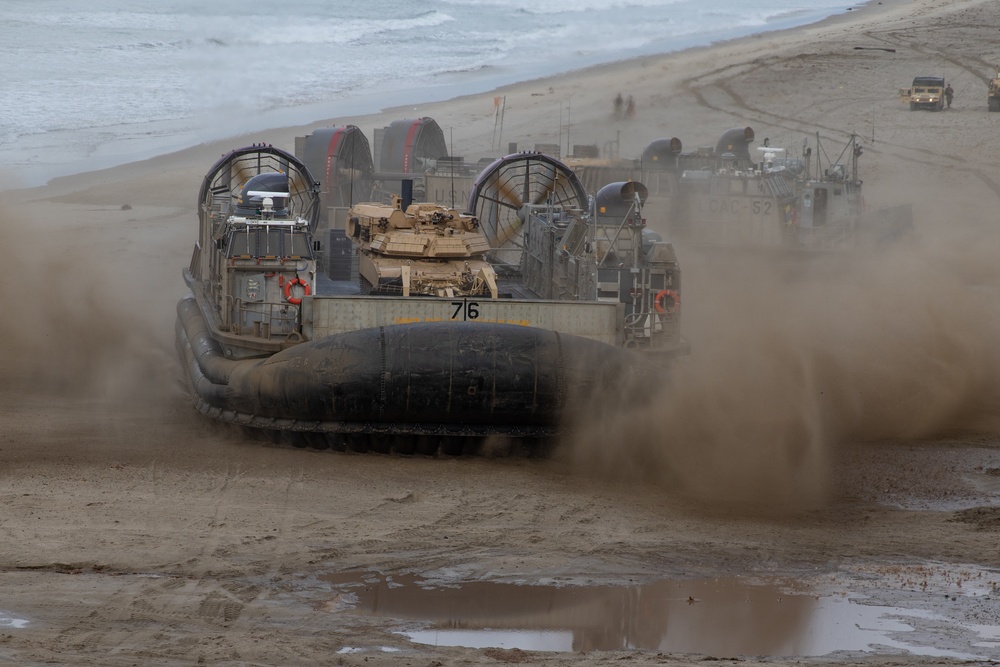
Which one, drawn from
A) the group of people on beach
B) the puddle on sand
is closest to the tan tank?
the puddle on sand

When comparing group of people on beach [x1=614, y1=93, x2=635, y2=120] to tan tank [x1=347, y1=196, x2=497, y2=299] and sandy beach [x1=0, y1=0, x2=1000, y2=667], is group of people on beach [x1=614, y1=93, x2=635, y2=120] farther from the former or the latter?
tan tank [x1=347, y1=196, x2=497, y2=299]

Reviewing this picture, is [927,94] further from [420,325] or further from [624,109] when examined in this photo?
[420,325]

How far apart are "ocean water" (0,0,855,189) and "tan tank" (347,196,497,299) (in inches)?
445

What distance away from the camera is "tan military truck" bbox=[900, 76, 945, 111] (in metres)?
24.7

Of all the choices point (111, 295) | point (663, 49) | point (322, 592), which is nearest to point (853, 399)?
point (322, 592)

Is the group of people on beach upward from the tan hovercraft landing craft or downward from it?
upward

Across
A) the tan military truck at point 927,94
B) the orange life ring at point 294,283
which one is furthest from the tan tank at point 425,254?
the tan military truck at point 927,94

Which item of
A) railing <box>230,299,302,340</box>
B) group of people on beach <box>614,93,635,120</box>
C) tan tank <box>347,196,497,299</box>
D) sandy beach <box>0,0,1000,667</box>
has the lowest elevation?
sandy beach <box>0,0,1000,667</box>

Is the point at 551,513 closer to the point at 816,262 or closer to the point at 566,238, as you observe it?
the point at 566,238

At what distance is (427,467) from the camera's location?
7.56 metres

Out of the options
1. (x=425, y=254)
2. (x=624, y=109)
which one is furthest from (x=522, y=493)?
(x=624, y=109)

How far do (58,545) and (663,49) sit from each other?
33.1 m

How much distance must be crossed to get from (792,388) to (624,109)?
18983 millimetres

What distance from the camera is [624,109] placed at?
26344mm
